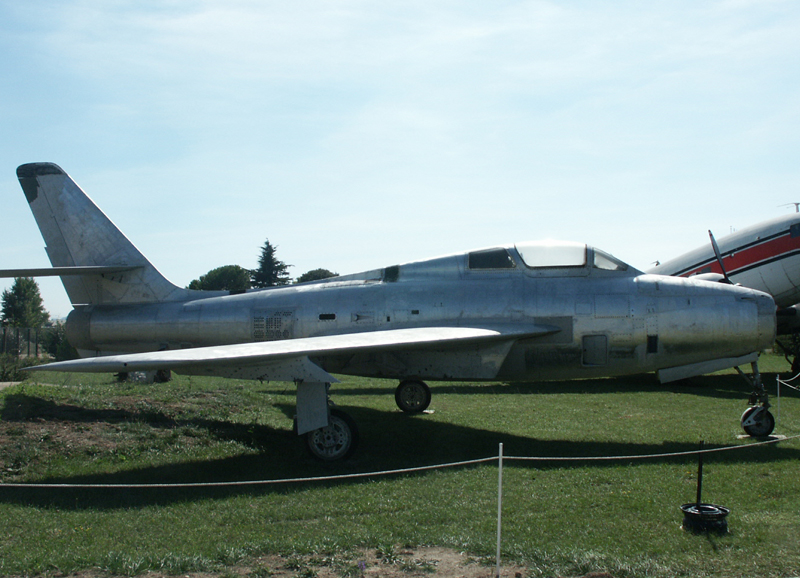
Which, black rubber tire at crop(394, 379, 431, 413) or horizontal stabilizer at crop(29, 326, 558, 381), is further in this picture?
black rubber tire at crop(394, 379, 431, 413)

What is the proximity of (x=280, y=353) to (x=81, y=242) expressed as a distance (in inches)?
288

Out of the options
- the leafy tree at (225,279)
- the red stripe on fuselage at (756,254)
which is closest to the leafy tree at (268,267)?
the leafy tree at (225,279)

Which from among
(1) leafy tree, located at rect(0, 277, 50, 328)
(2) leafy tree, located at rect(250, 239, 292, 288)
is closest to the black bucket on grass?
(2) leafy tree, located at rect(250, 239, 292, 288)

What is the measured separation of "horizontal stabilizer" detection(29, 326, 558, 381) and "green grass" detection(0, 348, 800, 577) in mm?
1535

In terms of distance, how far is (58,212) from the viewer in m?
13.6

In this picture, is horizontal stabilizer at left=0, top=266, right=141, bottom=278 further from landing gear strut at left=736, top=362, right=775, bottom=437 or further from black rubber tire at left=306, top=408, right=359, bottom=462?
landing gear strut at left=736, top=362, right=775, bottom=437

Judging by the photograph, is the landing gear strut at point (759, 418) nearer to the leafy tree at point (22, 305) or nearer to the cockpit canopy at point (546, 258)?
the cockpit canopy at point (546, 258)

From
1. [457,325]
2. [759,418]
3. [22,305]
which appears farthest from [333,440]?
[22,305]

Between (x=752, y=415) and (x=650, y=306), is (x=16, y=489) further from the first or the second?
(x=752, y=415)

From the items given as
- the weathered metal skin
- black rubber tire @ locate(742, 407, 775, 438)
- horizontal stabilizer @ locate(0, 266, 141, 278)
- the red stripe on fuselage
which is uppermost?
the red stripe on fuselage

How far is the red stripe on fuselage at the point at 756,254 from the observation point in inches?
828

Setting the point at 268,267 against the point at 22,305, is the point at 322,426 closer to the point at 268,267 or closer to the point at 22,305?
the point at 268,267

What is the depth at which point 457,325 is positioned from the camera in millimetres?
11250

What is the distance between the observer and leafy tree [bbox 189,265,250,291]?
7644cm
